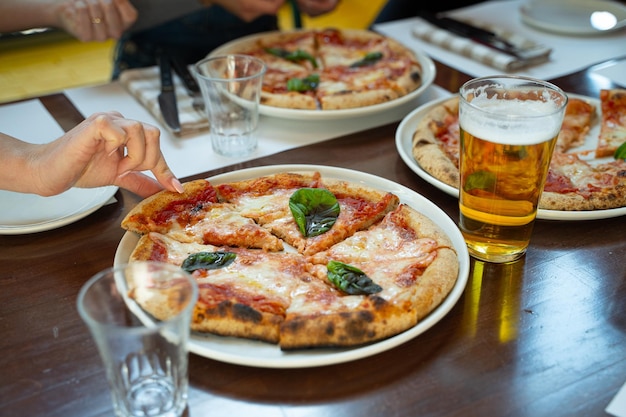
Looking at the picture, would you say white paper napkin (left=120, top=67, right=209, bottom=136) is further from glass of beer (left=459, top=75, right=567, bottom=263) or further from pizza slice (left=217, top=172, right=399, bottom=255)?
glass of beer (left=459, top=75, right=567, bottom=263)

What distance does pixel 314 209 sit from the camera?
1688 millimetres

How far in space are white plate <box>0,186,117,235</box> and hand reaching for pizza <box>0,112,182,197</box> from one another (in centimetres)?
9

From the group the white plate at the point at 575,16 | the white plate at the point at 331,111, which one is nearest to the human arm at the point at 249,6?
the white plate at the point at 331,111

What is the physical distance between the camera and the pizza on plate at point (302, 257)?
1287 millimetres

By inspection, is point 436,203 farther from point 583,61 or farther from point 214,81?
point 583,61

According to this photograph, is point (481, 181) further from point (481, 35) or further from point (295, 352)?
point (481, 35)

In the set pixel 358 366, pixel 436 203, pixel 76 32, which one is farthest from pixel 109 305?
pixel 76 32

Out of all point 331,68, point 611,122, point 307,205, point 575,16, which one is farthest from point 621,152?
point 575,16

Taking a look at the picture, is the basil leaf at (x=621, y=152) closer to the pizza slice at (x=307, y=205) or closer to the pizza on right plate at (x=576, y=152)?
the pizza on right plate at (x=576, y=152)

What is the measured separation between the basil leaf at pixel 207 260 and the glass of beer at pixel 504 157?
574 millimetres

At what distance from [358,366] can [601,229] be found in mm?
857

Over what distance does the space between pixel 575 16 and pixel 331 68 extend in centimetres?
143

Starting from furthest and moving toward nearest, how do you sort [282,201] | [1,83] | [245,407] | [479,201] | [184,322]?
[1,83] → [282,201] → [479,201] → [245,407] → [184,322]

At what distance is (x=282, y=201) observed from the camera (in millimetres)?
1733
